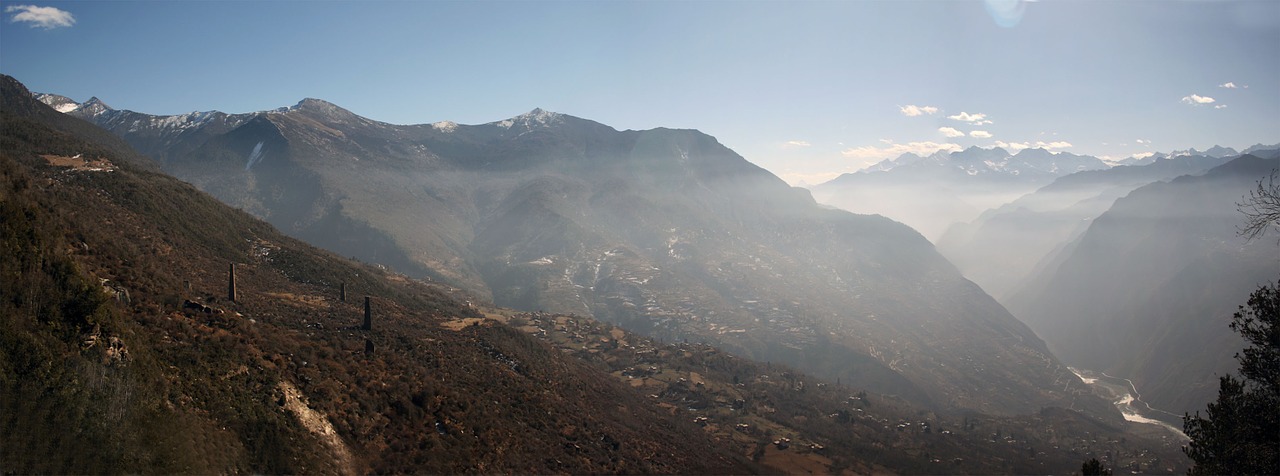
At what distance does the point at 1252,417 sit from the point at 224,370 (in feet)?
200

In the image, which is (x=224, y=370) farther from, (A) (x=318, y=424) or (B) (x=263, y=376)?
(A) (x=318, y=424)

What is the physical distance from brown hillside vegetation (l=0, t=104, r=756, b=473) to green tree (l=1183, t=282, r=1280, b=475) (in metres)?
50.6

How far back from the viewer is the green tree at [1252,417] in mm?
25812

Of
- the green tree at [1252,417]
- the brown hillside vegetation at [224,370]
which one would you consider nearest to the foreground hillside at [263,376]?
the brown hillside vegetation at [224,370]

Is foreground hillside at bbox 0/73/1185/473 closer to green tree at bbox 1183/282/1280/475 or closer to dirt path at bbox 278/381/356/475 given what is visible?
dirt path at bbox 278/381/356/475

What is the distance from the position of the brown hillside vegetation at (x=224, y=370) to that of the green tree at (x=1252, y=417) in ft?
166

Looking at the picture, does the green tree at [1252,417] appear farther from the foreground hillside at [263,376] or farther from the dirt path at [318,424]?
the dirt path at [318,424]

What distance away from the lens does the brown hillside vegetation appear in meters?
32.0

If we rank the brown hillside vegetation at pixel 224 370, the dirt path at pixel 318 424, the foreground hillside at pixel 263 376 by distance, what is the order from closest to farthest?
the brown hillside vegetation at pixel 224 370 → the foreground hillside at pixel 263 376 → the dirt path at pixel 318 424

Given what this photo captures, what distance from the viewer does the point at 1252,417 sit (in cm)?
2709

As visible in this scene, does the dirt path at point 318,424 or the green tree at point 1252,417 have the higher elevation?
the green tree at point 1252,417

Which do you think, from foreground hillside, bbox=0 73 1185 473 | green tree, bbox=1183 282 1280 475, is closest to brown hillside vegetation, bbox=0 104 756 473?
foreground hillside, bbox=0 73 1185 473

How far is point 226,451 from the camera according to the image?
37.1 metres

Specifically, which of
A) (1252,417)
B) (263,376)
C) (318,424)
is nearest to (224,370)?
(263,376)
